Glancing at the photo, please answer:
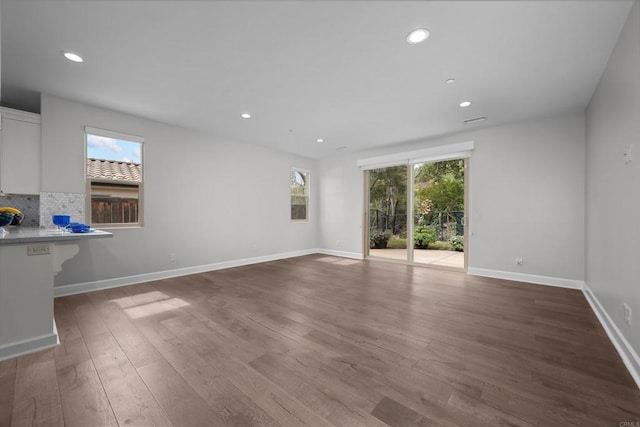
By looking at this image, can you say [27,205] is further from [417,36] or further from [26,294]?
[417,36]

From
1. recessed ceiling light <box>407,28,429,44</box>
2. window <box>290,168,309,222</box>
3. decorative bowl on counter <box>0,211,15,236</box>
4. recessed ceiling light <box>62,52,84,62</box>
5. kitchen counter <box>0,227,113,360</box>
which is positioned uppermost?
recessed ceiling light <box>62,52,84,62</box>

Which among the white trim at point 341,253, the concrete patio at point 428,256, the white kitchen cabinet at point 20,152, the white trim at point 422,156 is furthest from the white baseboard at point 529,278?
the white kitchen cabinet at point 20,152

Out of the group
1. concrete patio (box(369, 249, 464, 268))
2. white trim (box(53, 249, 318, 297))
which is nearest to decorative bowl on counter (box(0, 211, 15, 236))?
white trim (box(53, 249, 318, 297))

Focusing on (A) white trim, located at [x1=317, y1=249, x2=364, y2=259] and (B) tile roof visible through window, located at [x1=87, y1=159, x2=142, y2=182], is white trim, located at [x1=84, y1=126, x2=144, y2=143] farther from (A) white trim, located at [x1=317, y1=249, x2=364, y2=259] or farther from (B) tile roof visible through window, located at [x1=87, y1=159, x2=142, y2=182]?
(A) white trim, located at [x1=317, y1=249, x2=364, y2=259]

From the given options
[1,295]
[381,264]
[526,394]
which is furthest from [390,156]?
[1,295]

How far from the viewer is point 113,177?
12.9ft

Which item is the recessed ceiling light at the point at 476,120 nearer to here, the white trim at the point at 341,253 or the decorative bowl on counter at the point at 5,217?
the white trim at the point at 341,253

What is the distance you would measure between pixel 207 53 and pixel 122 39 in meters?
0.72

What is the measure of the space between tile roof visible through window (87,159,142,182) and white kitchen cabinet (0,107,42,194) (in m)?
0.53

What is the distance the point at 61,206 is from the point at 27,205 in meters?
0.62

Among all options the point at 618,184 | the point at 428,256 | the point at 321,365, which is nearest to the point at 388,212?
the point at 428,256

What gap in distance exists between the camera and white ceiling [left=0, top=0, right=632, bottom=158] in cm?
198

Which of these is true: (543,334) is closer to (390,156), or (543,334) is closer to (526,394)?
(526,394)

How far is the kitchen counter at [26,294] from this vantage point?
2.00m
